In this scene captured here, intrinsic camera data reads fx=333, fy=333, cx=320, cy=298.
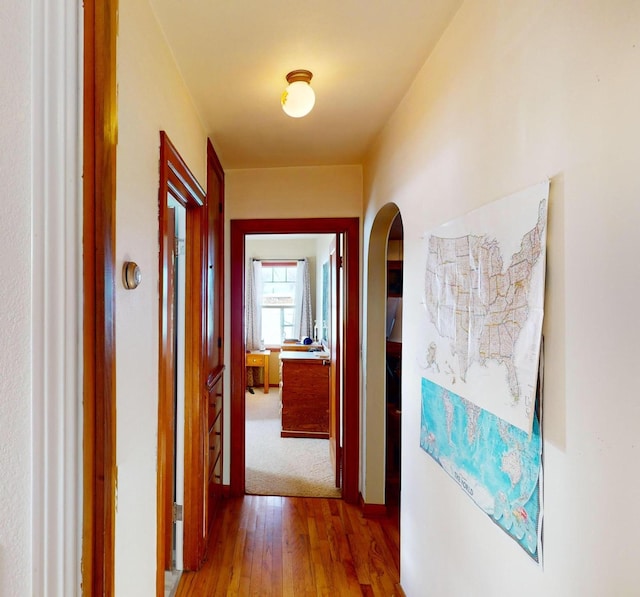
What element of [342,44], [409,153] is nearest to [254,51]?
[342,44]

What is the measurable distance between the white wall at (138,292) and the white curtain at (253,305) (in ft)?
13.6

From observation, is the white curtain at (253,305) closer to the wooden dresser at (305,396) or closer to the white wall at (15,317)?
the wooden dresser at (305,396)

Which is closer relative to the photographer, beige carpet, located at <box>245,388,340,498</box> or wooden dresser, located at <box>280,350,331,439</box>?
beige carpet, located at <box>245,388,340,498</box>

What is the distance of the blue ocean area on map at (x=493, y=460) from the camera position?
0.79m

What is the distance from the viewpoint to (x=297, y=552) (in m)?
1.95

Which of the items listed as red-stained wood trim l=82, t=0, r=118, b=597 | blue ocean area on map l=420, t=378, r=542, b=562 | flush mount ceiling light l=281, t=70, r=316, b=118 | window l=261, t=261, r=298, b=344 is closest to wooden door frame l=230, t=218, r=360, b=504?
flush mount ceiling light l=281, t=70, r=316, b=118

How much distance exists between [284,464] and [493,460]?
2.41 metres

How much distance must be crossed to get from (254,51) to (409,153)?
2.57 ft

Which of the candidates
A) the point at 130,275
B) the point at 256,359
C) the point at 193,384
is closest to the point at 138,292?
the point at 130,275

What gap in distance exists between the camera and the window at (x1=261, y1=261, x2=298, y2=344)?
5594 mm

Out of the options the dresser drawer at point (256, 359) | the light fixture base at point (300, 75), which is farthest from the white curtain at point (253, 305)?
the light fixture base at point (300, 75)

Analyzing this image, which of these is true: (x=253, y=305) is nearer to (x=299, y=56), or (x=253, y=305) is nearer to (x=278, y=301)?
(x=278, y=301)

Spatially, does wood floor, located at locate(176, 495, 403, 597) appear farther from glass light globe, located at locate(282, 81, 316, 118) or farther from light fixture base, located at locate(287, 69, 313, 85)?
light fixture base, located at locate(287, 69, 313, 85)

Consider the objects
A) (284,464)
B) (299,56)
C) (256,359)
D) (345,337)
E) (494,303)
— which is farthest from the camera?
(256,359)
